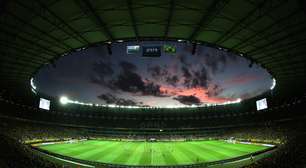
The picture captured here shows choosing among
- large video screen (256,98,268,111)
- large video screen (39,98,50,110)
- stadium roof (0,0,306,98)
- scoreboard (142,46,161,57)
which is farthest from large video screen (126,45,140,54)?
large video screen (39,98,50,110)

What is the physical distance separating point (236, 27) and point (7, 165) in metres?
21.8

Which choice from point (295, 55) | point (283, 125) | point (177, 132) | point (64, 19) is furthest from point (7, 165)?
point (177, 132)

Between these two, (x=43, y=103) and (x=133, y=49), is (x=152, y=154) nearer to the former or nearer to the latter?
(x=133, y=49)

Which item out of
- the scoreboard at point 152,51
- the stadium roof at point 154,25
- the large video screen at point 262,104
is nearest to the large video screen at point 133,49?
the stadium roof at point 154,25

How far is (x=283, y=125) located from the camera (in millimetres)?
59531

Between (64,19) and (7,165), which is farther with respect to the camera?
(64,19)

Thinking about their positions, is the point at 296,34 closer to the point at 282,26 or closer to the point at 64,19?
Answer: the point at 282,26

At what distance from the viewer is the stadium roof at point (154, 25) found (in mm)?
16859

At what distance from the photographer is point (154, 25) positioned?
2109cm

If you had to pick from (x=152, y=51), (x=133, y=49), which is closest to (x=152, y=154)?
(x=133, y=49)

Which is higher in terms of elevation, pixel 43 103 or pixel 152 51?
pixel 152 51

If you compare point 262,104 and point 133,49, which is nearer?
point 133,49

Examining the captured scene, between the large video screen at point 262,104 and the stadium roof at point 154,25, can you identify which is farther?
the large video screen at point 262,104

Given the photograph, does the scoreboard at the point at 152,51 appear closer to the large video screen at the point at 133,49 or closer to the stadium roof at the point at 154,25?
the large video screen at the point at 133,49
